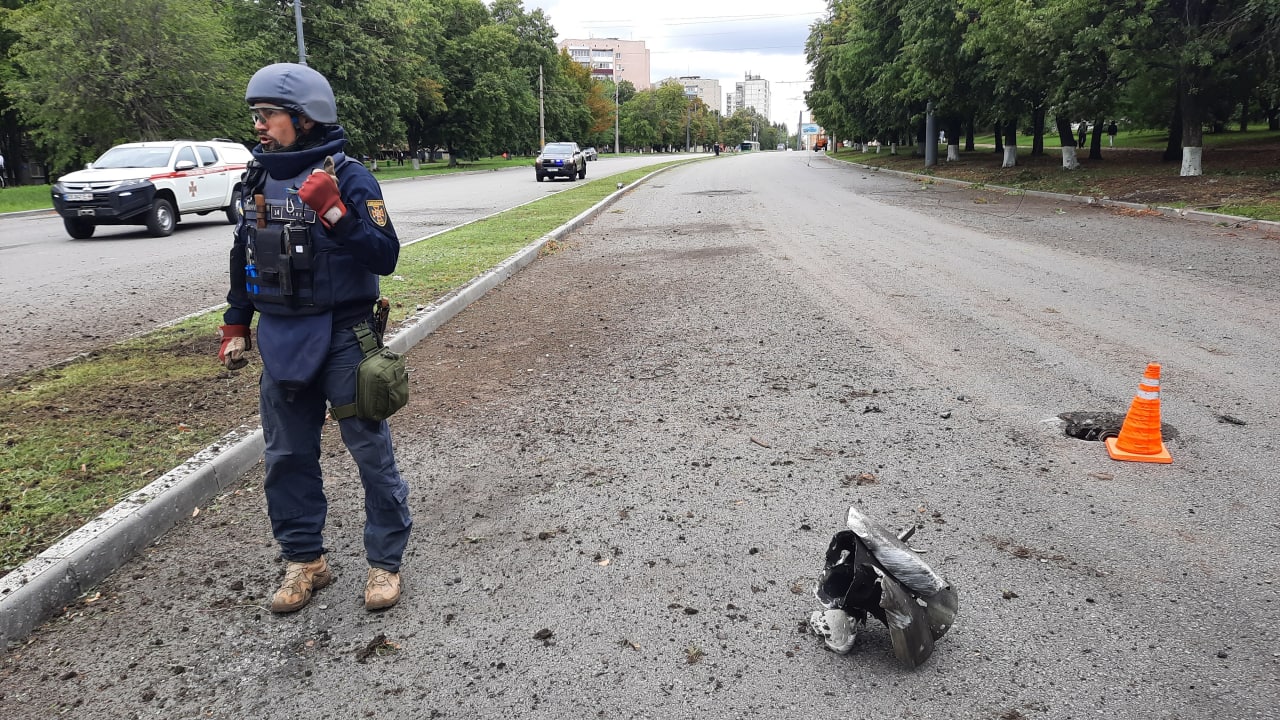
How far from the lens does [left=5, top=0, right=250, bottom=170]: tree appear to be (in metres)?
27.2

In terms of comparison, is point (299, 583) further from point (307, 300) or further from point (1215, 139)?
point (1215, 139)

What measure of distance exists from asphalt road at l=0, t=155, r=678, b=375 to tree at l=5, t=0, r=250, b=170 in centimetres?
983

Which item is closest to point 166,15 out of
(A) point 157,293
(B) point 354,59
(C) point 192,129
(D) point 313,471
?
(C) point 192,129

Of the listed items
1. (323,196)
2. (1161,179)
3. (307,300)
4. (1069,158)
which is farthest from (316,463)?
(1069,158)

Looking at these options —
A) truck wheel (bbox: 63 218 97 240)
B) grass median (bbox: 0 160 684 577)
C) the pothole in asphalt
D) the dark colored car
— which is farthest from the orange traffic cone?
the dark colored car

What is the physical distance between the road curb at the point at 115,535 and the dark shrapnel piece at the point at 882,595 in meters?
2.90

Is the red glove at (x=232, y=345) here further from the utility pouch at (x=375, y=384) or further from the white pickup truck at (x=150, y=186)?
the white pickup truck at (x=150, y=186)

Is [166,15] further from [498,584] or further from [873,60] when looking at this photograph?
[498,584]

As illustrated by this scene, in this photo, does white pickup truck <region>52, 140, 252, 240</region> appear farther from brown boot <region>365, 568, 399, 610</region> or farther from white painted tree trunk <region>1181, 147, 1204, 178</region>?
white painted tree trunk <region>1181, 147, 1204, 178</region>

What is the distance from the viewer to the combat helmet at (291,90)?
285 cm

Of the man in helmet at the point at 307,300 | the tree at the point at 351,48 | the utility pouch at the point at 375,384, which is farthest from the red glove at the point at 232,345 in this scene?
the tree at the point at 351,48

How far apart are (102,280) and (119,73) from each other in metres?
22.0

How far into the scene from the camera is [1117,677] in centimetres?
257

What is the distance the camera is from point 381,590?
3.13 metres
